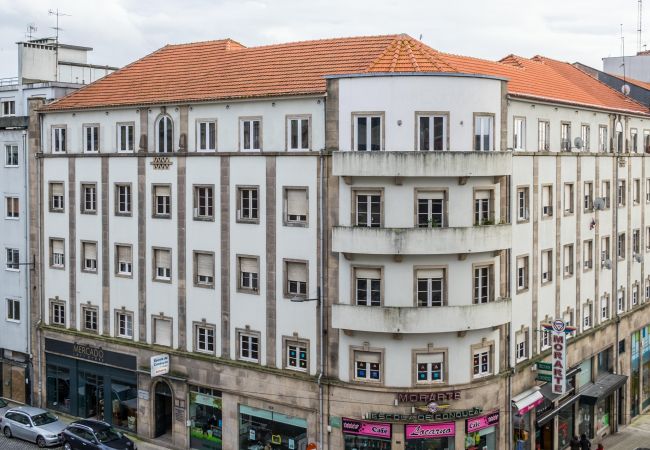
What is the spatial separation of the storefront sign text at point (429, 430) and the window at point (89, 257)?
67.4 ft

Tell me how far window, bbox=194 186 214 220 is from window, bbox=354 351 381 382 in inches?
408

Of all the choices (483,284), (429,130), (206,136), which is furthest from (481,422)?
(206,136)

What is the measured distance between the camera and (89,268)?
48.4 m

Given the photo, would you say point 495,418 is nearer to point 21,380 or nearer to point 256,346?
point 256,346

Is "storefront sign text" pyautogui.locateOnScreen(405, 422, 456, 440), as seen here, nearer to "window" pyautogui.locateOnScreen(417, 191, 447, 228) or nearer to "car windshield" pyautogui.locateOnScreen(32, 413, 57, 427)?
"window" pyautogui.locateOnScreen(417, 191, 447, 228)

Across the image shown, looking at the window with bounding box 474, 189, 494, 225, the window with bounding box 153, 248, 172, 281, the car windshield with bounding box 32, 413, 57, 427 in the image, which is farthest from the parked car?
the window with bounding box 474, 189, 494, 225

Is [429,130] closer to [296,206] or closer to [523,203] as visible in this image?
[296,206]

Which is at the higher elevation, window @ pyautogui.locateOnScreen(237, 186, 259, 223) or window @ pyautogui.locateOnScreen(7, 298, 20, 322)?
window @ pyautogui.locateOnScreen(237, 186, 259, 223)

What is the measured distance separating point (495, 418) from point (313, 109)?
1620 cm

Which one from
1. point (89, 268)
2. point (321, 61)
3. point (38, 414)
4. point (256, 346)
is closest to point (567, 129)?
point (321, 61)

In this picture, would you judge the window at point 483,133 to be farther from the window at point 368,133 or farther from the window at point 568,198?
the window at point 568,198

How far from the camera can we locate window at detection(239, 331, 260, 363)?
136 feet

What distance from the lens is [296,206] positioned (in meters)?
39.7

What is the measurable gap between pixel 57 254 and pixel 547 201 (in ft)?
90.4
